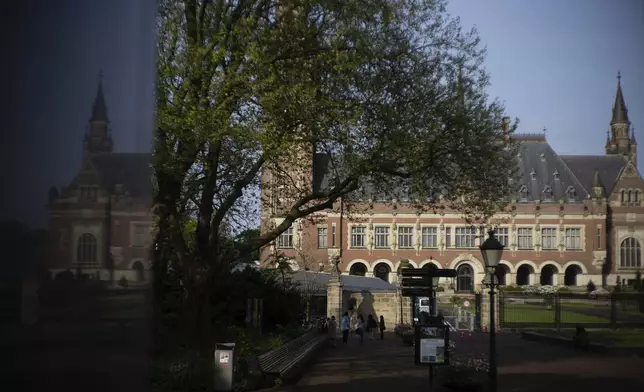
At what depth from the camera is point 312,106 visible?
16203 mm

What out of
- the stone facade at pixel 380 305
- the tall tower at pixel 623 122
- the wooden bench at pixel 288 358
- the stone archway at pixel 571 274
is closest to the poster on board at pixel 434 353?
the wooden bench at pixel 288 358

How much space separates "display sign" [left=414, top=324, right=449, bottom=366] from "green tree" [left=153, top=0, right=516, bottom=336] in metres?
3.93

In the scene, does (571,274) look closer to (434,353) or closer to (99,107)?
(434,353)

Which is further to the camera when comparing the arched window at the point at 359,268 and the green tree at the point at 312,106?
the arched window at the point at 359,268

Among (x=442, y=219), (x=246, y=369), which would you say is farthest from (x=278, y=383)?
(x=442, y=219)

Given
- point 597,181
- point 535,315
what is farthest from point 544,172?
point 535,315

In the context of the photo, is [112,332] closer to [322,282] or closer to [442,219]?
[322,282]

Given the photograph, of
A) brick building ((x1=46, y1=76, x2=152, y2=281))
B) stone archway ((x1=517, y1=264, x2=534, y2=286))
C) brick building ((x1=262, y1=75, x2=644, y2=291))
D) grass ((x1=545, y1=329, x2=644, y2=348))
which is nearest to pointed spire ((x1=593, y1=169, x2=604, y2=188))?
brick building ((x1=262, y1=75, x2=644, y2=291))

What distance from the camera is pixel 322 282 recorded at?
44.4 metres

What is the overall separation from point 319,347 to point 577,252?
192 feet

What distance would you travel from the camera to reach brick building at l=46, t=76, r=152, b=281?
64.0 inches

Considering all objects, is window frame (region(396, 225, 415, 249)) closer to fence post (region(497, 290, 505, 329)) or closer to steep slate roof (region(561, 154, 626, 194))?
steep slate roof (region(561, 154, 626, 194))

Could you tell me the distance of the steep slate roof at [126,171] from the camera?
1.91 metres

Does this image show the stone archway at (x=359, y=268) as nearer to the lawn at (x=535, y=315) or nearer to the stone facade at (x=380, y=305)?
the lawn at (x=535, y=315)
